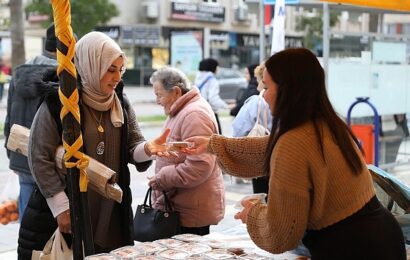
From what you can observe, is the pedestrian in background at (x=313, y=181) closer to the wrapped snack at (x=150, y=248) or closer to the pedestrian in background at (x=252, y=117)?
the wrapped snack at (x=150, y=248)

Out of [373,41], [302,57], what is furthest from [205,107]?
[373,41]

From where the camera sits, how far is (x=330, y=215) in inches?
88.1

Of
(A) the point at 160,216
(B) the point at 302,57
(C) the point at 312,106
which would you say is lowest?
(A) the point at 160,216

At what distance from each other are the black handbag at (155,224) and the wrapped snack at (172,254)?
3.94 feet

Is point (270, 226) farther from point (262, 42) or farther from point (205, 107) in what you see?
point (262, 42)

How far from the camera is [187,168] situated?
3930mm

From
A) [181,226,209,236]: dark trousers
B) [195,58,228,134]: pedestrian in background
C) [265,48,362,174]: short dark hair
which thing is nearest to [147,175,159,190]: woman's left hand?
[181,226,209,236]: dark trousers

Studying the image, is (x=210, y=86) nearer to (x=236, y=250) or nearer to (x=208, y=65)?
(x=208, y=65)

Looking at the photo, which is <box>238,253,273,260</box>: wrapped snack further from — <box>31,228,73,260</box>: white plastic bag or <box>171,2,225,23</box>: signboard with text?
<box>171,2,225,23</box>: signboard with text

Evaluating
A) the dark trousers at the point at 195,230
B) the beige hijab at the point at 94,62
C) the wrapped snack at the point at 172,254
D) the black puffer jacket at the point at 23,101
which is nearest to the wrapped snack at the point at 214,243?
the wrapped snack at the point at 172,254

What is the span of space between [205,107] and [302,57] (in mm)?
1852

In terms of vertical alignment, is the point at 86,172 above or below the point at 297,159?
below

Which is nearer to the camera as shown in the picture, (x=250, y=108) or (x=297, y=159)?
(x=297, y=159)

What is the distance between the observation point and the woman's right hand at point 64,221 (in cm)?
298
